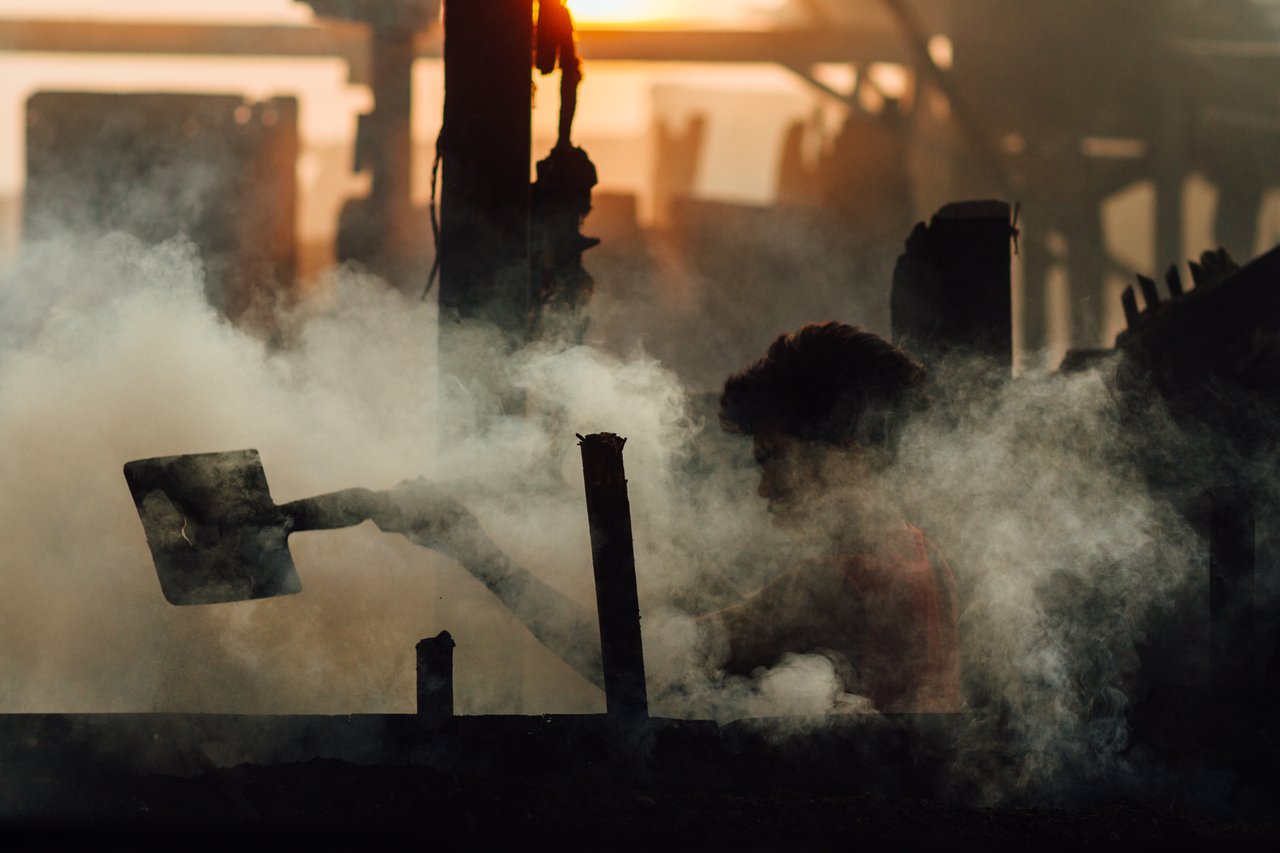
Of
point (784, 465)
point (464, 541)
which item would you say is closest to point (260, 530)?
point (464, 541)

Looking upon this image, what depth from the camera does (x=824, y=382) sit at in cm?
420

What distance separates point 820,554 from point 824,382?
1.98 ft

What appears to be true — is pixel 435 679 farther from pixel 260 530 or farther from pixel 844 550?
pixel 844 550

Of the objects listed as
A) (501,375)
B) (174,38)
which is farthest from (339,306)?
(174,38)

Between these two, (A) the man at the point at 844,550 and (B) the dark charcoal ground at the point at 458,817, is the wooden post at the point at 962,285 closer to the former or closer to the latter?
(A) the man at the point at 844,550

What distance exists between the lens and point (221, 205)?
14.3 m

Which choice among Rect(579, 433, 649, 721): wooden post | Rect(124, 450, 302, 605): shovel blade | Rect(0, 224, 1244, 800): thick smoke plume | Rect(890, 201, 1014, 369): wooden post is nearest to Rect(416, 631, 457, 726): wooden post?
Rect(579, 433, 649, 721): wooden post

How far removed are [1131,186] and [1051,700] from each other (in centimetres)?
1405

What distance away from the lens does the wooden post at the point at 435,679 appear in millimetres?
3400

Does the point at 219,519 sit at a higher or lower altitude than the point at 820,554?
higher

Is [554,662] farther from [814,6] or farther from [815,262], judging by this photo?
[814,6]

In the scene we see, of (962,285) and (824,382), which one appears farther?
(962,285)

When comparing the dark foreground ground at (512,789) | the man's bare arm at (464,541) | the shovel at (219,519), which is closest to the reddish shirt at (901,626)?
the dark foreground ground at (512,789)

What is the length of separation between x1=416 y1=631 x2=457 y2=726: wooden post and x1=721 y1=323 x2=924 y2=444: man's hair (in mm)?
1426
